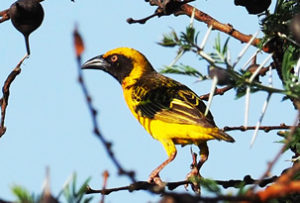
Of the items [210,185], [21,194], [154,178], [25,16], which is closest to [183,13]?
[25,16]

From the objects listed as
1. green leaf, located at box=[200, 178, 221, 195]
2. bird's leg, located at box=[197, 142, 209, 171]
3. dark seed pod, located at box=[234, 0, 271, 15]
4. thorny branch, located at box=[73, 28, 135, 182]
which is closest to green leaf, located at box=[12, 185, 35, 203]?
thorny branch, located at box=[73, 28, 135, 182]

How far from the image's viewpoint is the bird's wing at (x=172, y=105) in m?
5.72

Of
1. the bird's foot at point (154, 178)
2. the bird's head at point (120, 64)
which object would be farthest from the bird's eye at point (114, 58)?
the bird's foot at point (154, 178)

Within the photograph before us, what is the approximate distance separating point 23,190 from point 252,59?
1757 millimetres

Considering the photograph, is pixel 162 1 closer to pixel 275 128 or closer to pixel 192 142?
pixel 275 128

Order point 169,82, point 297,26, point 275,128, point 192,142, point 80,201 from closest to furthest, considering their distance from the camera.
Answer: point 297,26, point 80,201, point 275,128, point 192,142, point 169,82

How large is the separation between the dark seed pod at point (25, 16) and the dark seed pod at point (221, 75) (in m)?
1.76

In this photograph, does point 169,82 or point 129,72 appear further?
point 129,72

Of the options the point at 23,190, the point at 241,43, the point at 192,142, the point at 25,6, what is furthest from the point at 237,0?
the point at 23,190

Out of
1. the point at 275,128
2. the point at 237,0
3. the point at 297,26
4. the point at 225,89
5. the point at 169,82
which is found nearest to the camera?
the point at 297,26

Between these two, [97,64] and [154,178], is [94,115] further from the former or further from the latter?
[97,64]

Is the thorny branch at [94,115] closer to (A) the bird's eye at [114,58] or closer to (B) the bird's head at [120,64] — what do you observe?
(B) the bird's head at [120,64]

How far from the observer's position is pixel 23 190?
66.4 inches

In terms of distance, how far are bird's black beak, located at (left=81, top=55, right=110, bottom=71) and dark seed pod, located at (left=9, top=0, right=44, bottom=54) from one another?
2.94 meters
